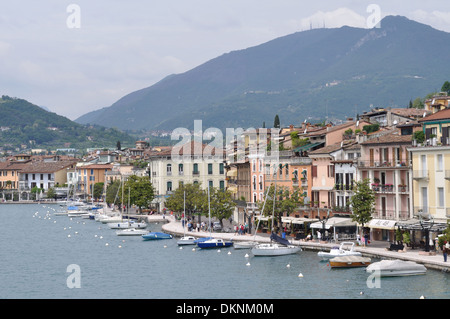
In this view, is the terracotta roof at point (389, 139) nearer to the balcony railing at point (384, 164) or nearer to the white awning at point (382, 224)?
the balcony railing at point (384, 164)

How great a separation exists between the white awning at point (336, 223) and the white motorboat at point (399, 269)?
17.0 metres

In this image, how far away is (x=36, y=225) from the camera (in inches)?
4631

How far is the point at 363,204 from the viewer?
63.8 m

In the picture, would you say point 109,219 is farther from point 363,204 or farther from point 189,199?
point 363,204

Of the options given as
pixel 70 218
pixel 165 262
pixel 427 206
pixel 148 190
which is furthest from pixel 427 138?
pixel 70 218

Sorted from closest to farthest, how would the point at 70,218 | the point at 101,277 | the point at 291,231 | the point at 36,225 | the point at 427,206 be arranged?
the point at 101,277
the point at 427,206
the point at 291,231
the point at 36,225
the point at 70,218

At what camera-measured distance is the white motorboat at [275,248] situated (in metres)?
64.4

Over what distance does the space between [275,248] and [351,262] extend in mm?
10361

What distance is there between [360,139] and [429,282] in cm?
2596

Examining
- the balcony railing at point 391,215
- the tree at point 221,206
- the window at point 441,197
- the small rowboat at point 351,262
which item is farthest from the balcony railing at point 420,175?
the tree at point 221,206

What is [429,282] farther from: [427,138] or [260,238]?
[260,238]

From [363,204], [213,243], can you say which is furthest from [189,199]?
[363,204]

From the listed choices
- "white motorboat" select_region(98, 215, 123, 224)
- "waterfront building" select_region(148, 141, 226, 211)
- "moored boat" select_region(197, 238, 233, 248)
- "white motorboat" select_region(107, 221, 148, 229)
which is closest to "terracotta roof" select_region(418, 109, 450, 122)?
"moored boat" select_region(197, 238, 233, 248)

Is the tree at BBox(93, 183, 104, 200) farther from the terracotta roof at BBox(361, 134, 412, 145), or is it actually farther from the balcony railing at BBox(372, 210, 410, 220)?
the balcony railing at BBox(372, 210, 410, 220)
